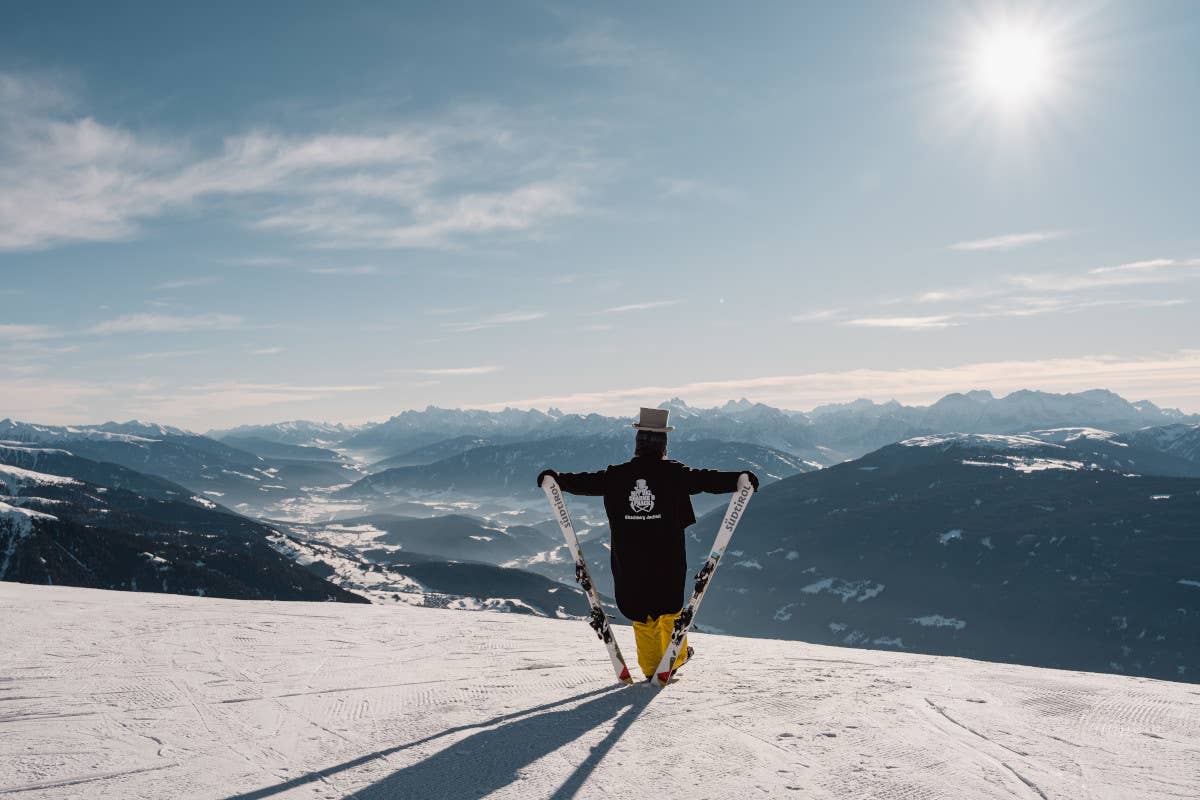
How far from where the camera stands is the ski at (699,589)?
838cm

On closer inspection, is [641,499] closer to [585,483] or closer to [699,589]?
[585,483]

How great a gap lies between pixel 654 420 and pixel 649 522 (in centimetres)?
131

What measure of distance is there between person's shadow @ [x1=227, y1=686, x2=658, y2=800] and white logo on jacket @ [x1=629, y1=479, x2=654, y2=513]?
229 cm

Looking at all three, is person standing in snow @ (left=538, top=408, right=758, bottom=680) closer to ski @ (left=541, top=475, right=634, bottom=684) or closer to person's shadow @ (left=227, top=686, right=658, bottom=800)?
ski @ (left=541, top=475, right=634, bottom=684)

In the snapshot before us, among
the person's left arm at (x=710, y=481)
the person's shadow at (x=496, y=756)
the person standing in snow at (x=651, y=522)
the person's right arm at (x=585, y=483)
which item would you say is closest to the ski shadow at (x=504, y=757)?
the person's shadow at (x=496, y=756)

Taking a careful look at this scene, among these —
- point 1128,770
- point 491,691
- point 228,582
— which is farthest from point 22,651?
point 228,582

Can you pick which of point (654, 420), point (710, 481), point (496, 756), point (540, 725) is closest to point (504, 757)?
point (496, 756)

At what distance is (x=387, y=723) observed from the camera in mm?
6652

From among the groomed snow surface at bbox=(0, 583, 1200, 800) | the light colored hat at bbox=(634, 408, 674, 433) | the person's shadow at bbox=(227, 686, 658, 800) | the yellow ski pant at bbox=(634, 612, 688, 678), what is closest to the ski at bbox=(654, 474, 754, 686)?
the yellow ski pant at bbox=(634, 612, 688, 678)

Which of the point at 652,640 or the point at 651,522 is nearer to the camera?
the point at 652,640

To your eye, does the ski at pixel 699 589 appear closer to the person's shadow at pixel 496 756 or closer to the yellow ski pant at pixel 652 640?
the yellow ski pant at pixel 652 640

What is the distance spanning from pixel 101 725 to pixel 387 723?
97.8 inches

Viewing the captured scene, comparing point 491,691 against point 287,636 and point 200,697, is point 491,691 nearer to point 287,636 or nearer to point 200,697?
point 200,697

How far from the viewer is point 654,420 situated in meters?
9.20
